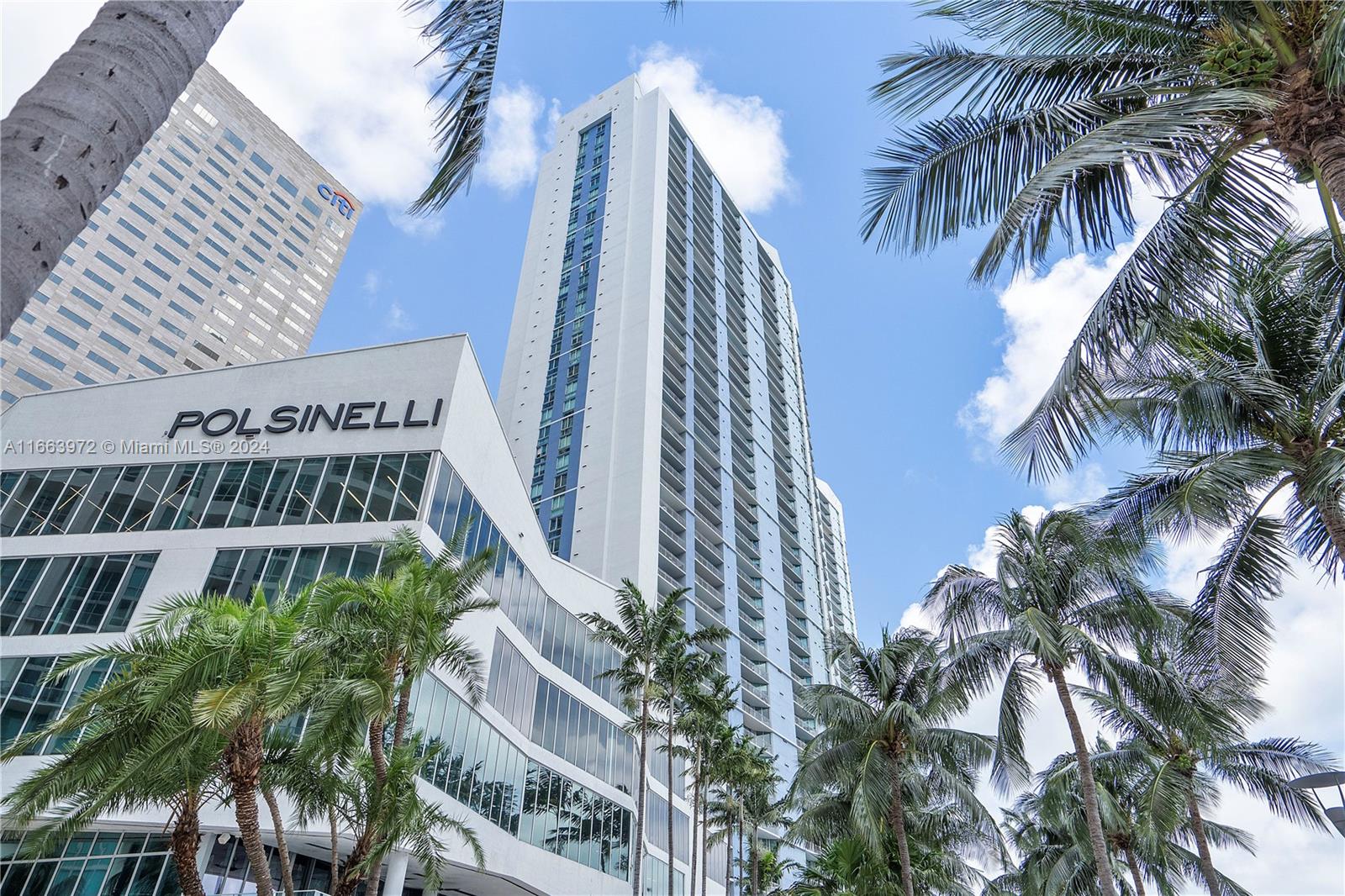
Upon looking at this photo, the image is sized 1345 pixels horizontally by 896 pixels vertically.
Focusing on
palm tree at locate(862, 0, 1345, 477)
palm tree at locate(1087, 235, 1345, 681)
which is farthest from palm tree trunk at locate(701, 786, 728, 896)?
palm tree at locate(862, 0, 1345, 477)

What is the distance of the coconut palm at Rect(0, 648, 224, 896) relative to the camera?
13.9 metres

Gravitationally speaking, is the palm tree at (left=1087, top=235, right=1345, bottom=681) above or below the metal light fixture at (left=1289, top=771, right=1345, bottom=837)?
above

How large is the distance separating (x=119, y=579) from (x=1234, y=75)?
105 ft

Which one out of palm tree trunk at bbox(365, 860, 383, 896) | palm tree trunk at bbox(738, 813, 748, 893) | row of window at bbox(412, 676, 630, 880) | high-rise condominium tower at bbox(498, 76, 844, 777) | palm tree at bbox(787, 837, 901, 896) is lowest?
palm tree trunk at bbox(365, 860, 383, 896)

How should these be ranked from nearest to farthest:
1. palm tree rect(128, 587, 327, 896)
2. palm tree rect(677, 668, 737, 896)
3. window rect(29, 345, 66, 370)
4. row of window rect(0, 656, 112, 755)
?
1. palm tree rect(128, 587, 327, 896)
2. row of window rect(0, 656, 112, 755)
3. palm tree rect(677, 668, 737, 896)
4. window rect(29, 345, 66, 370)

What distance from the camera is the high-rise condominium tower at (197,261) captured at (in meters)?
86.9

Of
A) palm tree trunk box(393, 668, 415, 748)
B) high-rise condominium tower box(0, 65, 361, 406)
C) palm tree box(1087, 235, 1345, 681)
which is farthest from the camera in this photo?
high-rise condominium tower box(0, 65, 361, 406)

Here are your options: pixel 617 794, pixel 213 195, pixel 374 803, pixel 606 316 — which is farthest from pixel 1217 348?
pixel 213 195

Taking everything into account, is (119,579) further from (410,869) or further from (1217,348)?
(1217,348)

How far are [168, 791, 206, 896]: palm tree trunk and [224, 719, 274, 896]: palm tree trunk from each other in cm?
95

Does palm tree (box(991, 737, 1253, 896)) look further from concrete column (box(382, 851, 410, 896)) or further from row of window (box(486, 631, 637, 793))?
concrete column (box(382, 851, 410, 896))

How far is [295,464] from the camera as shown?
95.3ft

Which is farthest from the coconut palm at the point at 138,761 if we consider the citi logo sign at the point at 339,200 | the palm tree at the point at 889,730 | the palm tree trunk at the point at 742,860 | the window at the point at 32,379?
the citi logo sign at the point at 339,200

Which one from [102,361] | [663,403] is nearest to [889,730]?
[663,403]
